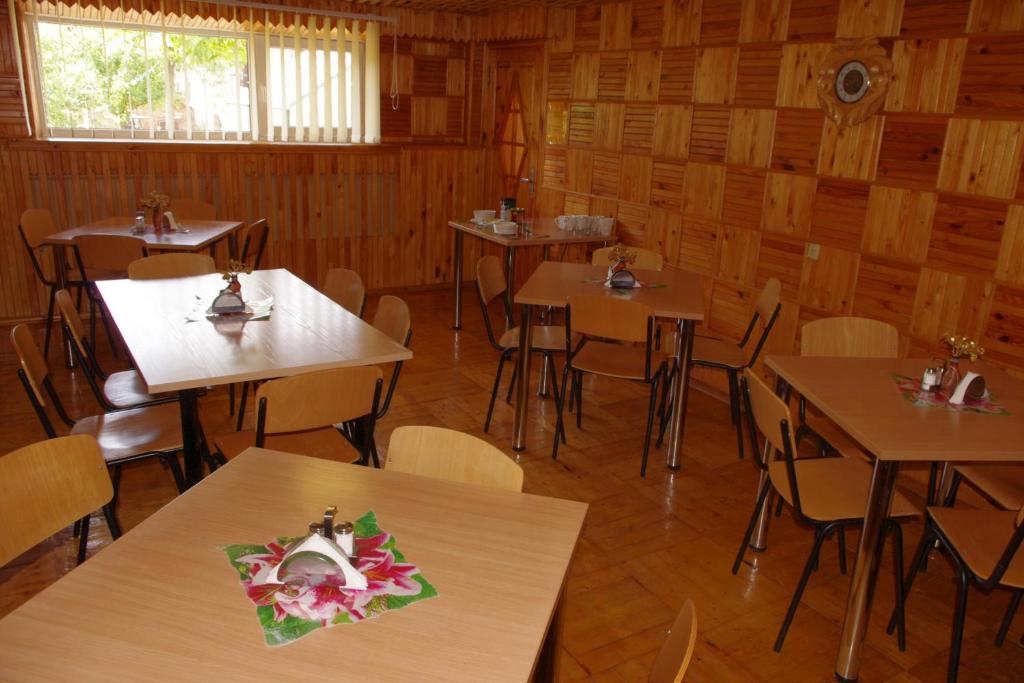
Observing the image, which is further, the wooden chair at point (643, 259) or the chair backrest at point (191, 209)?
the chair backrest at point (191, 209)

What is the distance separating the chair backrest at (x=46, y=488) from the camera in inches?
73.0

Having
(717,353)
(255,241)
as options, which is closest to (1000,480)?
(717,353)

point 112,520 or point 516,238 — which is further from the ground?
point 516,238

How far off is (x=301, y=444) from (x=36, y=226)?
3540 millimetres

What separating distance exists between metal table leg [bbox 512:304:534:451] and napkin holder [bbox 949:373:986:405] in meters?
1.93

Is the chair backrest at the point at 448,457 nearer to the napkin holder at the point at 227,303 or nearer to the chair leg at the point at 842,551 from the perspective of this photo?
the napkin holder at the point at 227,303

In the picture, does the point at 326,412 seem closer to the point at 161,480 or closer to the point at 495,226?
the point at 161,480

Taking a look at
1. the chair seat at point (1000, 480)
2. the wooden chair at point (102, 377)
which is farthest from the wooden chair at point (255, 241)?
the chair seat at point (1000, 480)

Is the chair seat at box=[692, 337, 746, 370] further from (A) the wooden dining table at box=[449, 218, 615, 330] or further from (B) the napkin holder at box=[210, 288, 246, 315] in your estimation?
(B) the napkin holder at box=[210, 288, 246, 315]

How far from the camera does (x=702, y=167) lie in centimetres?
505

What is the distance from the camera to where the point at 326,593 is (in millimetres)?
1582

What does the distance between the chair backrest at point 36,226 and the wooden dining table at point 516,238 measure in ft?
9.45

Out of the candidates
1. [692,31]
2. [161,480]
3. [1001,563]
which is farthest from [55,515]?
[692,31]

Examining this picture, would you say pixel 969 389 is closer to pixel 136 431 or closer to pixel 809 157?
pixel 809 157
